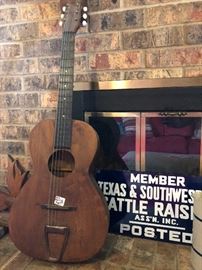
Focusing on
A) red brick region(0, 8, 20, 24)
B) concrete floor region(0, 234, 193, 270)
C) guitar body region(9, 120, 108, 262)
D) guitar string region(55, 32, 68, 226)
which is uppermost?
red brick region(0, 8, 20, 24)

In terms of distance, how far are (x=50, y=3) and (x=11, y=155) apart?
98 centimetres

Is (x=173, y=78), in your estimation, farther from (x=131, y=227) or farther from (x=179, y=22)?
(x=131, y=227)

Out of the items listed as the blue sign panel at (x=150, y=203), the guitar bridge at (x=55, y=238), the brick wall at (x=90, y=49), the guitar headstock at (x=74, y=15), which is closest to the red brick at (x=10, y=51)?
the brick wall at (x=90, y=49)

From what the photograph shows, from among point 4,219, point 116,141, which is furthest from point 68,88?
point 4,219

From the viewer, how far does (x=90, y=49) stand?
1.56m

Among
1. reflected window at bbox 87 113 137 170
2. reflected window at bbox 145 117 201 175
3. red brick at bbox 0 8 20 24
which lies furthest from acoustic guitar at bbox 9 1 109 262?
red brick at bbox 0 8 20 24

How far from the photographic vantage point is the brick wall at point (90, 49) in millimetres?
1405

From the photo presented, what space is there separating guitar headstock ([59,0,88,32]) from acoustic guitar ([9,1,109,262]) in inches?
8.9

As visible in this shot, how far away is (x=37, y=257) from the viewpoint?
1.26m

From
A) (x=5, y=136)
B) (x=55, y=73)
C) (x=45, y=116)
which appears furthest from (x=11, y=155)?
(x=55, y=73)

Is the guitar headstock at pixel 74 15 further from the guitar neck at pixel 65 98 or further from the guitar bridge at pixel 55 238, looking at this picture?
the guitar bridge at pixel 55 238

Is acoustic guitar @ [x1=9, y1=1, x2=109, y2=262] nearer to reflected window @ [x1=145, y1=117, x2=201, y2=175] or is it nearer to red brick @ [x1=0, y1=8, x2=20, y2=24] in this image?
reflected window @ [x1=145, y1=117, x2=201, y2=175]

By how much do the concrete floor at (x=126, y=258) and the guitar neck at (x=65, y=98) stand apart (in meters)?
0.55

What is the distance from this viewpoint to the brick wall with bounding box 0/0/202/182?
1405mm
